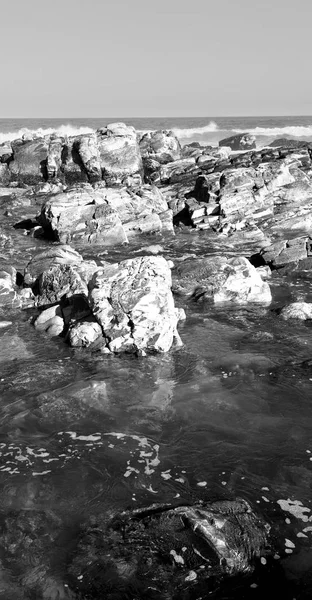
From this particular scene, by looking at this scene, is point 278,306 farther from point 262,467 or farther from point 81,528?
point 81,528

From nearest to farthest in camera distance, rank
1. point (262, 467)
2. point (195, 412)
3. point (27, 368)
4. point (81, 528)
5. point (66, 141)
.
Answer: point (81, 528) → point (262, 467) → point (195, 412) → point (27, 368) → point (66, 141)

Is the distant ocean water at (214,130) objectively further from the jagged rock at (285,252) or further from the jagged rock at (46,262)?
the jagged rock at (46,262)

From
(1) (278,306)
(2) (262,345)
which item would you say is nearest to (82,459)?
(2) (262,345)

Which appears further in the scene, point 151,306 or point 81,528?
point 151,306

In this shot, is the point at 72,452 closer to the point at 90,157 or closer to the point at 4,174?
the point at 90,157

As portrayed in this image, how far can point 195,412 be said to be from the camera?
13961 mm

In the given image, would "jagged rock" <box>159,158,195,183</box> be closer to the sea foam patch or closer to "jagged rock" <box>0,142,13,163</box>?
"jagged rock" <box>0,142,13,163</box>

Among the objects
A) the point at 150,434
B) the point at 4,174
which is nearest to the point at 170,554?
the point at 150,434

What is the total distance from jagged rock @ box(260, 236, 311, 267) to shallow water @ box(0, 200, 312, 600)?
783 centimetres

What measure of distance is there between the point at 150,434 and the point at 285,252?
56.6 ft

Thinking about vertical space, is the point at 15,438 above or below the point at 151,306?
below

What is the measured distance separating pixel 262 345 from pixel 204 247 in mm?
14911

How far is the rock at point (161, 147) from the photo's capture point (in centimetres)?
6694

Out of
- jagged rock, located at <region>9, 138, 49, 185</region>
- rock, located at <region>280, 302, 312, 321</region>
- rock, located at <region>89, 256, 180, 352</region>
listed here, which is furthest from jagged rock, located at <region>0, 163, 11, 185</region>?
rock, located at <region>280, 302, 312, 321</region>
